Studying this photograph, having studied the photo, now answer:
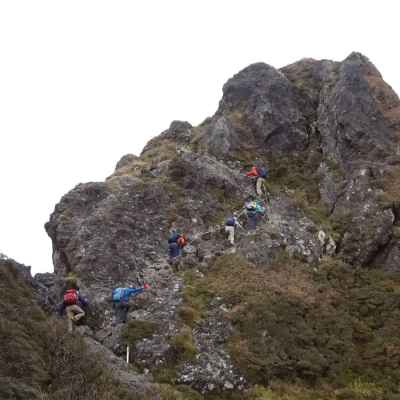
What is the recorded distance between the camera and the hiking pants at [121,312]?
26.0 metres

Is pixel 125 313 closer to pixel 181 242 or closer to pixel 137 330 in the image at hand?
pixel 137 330

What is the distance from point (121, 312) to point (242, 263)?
25.3 feet

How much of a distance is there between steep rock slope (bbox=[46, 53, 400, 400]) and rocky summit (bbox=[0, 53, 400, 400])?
99 millimetres

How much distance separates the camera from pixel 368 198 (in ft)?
110

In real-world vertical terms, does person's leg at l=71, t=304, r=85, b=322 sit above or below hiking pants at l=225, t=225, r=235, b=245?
below

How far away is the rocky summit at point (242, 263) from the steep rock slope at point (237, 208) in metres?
0.10

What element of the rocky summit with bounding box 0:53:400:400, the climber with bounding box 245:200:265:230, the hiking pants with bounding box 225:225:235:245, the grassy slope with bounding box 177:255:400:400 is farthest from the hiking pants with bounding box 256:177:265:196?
the grassy slope with bounding box 177:255:400:400

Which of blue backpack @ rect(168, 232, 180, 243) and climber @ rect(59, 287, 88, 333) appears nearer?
climber @ rect(59, 287, 88, 333)

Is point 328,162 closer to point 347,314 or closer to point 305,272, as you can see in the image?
point 305,272

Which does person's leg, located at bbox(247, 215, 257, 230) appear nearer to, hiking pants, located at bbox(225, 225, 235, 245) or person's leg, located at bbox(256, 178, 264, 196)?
hiking pants, located at bbox(225, 225, 235, 245)

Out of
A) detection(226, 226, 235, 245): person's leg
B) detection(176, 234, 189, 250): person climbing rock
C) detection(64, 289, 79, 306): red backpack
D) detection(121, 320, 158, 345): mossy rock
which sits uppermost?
detection(226, 226, 235, 245): person's leg

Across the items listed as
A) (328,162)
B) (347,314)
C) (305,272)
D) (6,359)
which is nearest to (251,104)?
(328,162)

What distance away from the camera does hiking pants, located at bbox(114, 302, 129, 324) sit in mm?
26031

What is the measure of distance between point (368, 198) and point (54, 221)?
67.5ft
